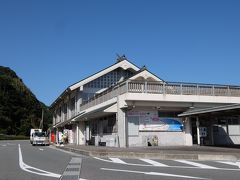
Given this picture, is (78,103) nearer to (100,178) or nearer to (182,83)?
(182,83)

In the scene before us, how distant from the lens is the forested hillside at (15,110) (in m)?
80.2

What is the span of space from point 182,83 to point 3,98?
208 ft

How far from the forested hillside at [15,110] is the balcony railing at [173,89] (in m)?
55.6

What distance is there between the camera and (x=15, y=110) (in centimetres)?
8312

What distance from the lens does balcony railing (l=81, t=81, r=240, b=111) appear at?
85.5ft

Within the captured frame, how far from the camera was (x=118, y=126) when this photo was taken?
26047 mm

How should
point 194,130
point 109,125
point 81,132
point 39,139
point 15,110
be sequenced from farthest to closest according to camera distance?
point 15,110 → point 39,139 → point 81,132 → point 109,125 → point 194,130

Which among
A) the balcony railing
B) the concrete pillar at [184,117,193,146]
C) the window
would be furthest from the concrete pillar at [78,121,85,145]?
the concrete pillar at [184,117,193,146]

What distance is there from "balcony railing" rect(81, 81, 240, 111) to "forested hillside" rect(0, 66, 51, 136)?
5559 centimetres

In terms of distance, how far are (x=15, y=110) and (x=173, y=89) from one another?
63.5 metres

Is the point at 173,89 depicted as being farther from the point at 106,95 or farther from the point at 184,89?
the point at 106,95

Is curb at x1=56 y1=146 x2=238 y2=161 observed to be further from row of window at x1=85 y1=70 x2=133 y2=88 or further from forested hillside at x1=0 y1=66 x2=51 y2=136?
forested hillside at x1=0 y1=66 x2=51 y2=136

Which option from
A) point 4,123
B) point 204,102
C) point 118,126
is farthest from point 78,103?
point 4,123

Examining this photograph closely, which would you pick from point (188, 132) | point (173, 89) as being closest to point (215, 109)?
point (173, 89)
